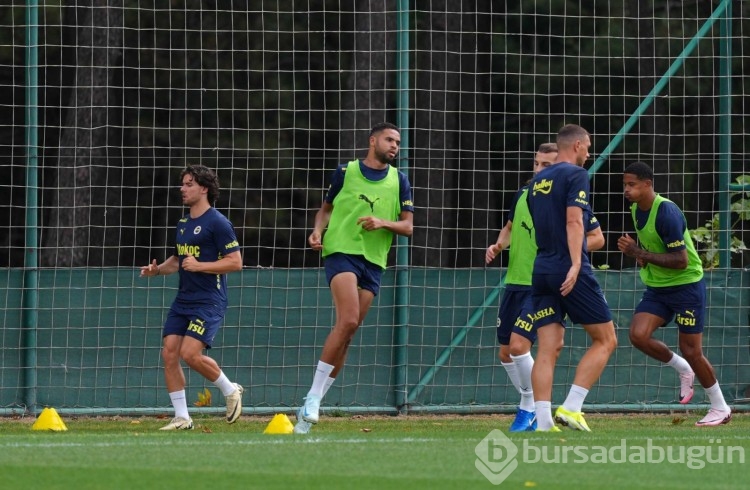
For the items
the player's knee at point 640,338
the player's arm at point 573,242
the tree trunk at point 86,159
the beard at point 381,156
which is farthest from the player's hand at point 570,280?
the tree trunk at point 86,159

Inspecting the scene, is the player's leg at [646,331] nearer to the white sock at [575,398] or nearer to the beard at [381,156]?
the white sock at [575,398]

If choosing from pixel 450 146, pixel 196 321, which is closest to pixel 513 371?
pixel 196 321

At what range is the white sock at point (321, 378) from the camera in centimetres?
1056

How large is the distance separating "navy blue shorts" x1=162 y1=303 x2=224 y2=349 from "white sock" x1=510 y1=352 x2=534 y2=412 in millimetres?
2317

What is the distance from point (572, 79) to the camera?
2025cm

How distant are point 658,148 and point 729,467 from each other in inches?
439

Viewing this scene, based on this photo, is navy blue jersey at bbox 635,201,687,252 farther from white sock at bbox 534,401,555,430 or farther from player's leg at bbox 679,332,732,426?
white sock at bbox 534,401,555,430

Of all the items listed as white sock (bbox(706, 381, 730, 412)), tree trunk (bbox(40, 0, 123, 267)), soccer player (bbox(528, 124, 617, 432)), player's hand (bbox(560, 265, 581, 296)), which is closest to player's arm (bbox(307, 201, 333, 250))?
soccer player (bbox(528, 124, 617, 432))

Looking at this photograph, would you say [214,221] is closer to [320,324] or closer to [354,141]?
[320,324]

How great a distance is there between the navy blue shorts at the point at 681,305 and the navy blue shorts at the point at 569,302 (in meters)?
2.36

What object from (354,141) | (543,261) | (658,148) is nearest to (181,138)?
(354,141)

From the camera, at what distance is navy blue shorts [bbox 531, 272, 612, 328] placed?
9.65m

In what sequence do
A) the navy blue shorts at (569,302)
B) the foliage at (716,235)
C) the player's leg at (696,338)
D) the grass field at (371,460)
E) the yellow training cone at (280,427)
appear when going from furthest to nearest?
the foliage at (716,235), the player's leg at (696,338), the yellow training cone at (280,427), the navy blue shorts at (569,302), the grass field at (371,460)

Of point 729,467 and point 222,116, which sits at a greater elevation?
point 222,116
